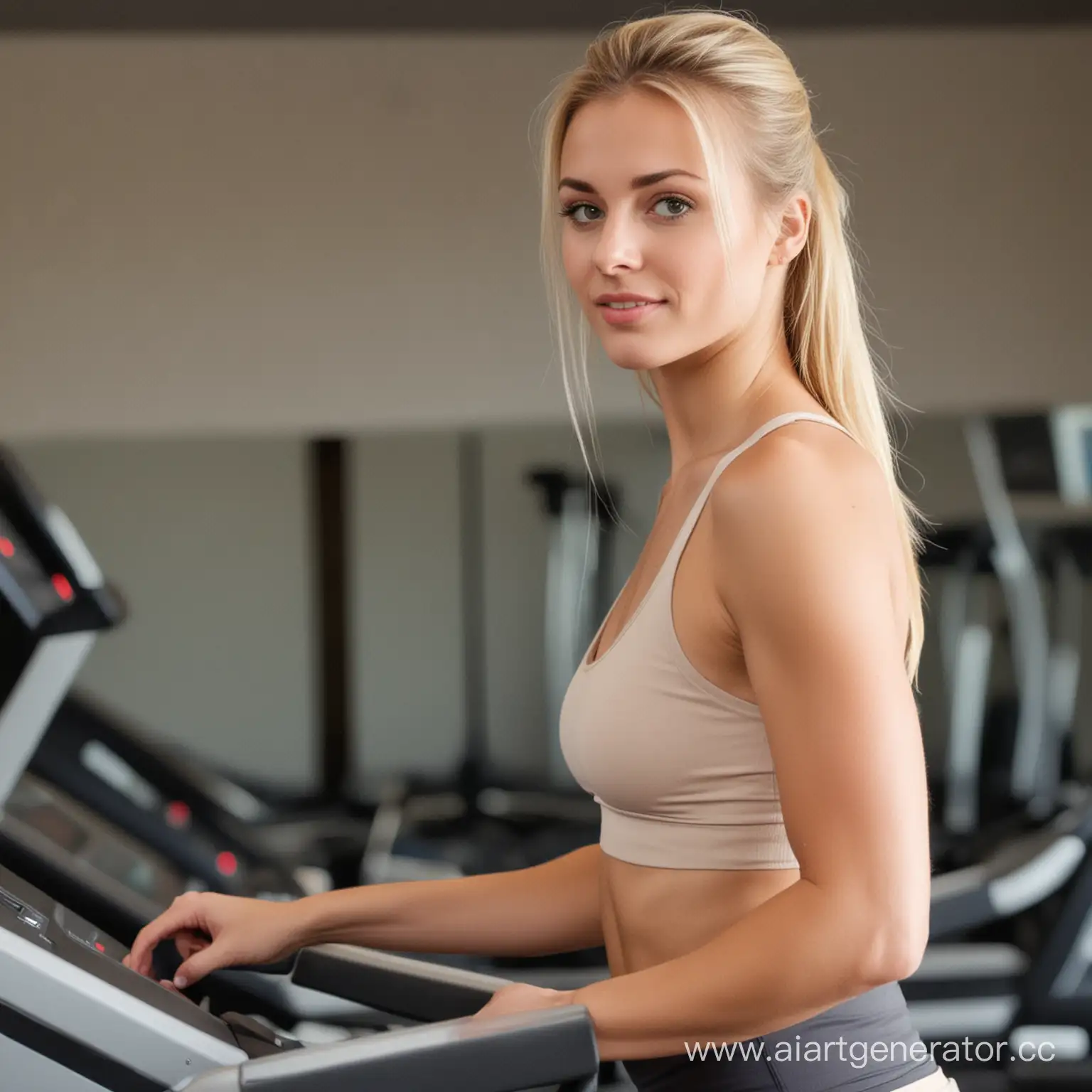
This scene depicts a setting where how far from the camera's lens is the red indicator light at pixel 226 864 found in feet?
8.24

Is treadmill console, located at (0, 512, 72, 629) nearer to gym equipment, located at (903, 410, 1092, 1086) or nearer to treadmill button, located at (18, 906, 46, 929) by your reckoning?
treadmill button, located at (18, 906, 46, 929)

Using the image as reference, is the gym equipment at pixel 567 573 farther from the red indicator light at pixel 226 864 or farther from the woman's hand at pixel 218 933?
the woman's hand at pixel 218 933

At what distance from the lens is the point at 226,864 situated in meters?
2.55

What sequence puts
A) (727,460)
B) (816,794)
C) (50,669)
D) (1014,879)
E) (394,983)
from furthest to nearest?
(1014,879) → (50,669) → (394,983) → (727,460) → (816,794)

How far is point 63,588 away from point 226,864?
90cm

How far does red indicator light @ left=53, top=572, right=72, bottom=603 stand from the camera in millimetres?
1813

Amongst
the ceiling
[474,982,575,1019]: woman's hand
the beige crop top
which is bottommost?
[474,982,575,1019]: woman's hand

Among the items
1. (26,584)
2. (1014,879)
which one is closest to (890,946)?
(26,584)

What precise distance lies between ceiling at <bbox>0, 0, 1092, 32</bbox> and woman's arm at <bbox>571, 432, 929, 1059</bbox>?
3474 mm

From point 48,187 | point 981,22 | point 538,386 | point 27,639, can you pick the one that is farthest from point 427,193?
point 27,639

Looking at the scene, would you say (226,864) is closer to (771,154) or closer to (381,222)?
(771,154)

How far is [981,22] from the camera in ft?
14.2

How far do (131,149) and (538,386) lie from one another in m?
1.41

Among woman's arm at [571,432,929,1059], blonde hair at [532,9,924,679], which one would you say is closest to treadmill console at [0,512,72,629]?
blonde hair at [532,9,924,679]
